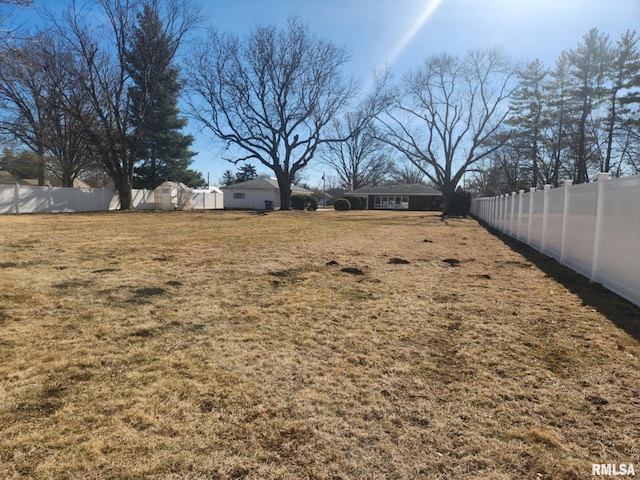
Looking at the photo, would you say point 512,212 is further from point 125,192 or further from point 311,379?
point 125,192

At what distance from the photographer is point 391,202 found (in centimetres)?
5162

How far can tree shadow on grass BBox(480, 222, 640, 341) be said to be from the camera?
3.98m

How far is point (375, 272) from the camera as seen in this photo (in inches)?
261

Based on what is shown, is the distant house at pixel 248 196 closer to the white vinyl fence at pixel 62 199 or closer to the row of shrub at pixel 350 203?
the row of shrub at pixel 350 203

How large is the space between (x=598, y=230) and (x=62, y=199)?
28.9 meters

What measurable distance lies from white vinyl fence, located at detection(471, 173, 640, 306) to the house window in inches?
1642

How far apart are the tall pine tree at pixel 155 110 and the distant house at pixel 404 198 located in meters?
22.5

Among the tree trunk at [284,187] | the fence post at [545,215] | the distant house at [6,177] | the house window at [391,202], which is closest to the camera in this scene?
the fence post at [545,215]

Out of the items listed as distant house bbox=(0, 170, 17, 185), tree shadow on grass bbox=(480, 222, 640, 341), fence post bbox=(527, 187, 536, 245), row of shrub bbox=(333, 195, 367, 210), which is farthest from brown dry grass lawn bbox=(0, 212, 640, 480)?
distant house bbox=(0, 170, 17, 185)

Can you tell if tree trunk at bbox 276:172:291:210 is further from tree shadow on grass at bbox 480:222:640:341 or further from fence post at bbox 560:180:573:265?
fence post at bbox 560:180:573:265

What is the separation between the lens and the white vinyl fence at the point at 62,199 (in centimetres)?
2253

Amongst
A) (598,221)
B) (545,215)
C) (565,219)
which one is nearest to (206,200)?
(545,215)

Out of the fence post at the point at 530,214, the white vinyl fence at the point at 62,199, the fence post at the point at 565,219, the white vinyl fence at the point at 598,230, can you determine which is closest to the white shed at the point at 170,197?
the white vinyl fence at the point at 62,199

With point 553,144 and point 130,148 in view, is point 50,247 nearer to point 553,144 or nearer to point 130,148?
point 130,148
